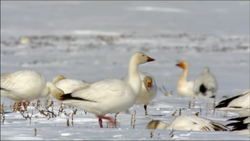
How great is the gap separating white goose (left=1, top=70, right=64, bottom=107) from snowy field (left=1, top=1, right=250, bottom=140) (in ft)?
0.85

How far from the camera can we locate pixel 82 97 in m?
6.12

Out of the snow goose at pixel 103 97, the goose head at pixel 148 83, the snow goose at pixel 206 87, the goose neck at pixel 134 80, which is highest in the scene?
the snow goose at pixel 206 87

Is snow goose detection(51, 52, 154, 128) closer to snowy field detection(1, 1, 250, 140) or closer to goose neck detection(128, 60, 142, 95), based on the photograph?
goose neck detection(128, 60, 142, 95)

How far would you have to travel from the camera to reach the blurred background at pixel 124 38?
18.9 meters

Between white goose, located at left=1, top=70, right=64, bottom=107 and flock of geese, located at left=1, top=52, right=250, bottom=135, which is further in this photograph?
white goose, located at left=1, top=70, right=64, bottom=107

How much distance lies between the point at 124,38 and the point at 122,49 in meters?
7.40

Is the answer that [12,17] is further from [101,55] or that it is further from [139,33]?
[101,55]

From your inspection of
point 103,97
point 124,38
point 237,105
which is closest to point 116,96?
point 103,97

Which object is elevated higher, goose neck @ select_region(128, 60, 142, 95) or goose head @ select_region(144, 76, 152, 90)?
goose head @ select_region(144, 76, 152, 90)

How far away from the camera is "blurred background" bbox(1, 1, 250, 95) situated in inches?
742

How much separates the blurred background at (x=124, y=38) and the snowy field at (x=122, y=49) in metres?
0.04

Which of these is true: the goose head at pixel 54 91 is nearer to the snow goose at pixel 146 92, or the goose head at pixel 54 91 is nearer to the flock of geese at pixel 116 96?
the flock of geese at pixel 116 96

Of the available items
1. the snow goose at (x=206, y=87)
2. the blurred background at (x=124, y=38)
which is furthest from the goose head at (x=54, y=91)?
the blurred background at (x=124, y=38)

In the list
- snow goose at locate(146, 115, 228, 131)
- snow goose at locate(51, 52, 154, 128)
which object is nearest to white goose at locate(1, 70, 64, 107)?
snow goose at locate(51, 52, 154, 128)
